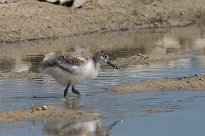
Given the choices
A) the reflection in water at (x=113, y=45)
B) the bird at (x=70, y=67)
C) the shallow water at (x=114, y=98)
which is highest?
the bird at (x=70, y=67)

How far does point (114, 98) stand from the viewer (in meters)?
12.2

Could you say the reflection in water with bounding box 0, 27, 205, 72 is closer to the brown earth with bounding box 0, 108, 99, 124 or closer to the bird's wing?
the bird's wing

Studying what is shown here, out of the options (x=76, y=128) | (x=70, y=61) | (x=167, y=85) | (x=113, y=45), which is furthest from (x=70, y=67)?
(x=113, y=45)

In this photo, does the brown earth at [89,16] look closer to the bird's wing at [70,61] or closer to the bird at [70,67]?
the bird at [70,67]

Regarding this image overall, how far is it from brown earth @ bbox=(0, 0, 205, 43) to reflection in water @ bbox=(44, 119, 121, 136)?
34.5 feet

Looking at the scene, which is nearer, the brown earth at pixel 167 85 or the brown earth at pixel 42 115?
the brown earth at pixel 42 115

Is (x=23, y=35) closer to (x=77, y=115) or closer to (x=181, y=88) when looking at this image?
(x=181, y=88)

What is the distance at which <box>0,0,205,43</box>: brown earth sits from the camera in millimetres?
21547

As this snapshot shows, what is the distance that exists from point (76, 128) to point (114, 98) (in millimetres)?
2406

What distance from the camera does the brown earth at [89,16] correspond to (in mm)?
21547

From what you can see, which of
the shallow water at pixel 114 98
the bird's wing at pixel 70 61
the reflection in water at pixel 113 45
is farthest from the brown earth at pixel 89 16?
the bird's wing at pixel 70 61

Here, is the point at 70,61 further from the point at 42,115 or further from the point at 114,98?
the point at 42,115

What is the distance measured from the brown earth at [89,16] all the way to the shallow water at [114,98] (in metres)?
1.68

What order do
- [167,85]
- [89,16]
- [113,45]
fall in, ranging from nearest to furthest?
[167,85] → [113,45] → [89,16]
